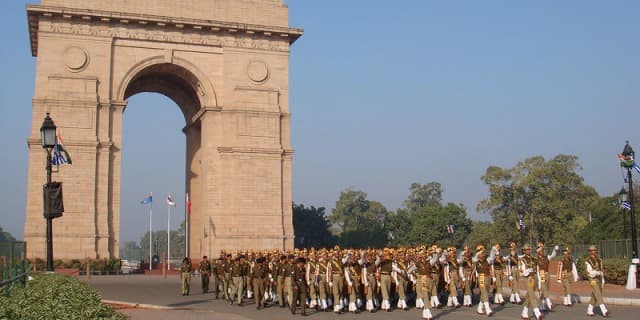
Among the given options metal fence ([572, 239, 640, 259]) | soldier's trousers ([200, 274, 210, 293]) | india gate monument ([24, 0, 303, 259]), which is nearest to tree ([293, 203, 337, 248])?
india gate monument ([24, 0, 303, 259])

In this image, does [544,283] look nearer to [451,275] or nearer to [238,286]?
[451,275]

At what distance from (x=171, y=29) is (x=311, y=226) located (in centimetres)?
5102

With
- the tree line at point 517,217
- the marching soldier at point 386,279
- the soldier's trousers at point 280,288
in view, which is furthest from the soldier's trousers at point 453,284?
the tree line at point 517,217

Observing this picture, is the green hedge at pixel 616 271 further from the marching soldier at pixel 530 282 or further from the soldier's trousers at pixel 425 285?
the soldier's trousers at pixel 425 285

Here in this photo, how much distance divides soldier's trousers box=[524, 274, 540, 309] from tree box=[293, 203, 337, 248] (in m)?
67.2

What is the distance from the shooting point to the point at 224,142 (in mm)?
36844

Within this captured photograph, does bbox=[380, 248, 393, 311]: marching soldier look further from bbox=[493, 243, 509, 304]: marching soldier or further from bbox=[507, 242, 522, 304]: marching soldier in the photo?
bbox=[507, 242, 522, 304]: marching soldier

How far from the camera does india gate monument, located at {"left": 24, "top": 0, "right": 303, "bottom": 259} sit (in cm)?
3409

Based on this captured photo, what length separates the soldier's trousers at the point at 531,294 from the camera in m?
16.4

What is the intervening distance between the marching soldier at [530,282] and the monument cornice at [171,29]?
2241cm

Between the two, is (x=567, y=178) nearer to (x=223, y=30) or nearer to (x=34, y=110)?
(x=223, y=30)

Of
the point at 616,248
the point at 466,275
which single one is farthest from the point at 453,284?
the point at 616,248

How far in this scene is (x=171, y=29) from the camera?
121 ft

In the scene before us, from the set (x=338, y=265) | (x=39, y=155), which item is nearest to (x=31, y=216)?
(x=39, y=155)
